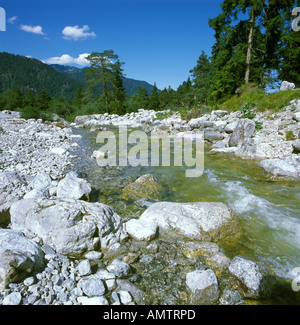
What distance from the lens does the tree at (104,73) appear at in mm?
27953

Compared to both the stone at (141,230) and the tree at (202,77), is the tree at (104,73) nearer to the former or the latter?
the tree at (202,77)

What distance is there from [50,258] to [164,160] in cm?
617

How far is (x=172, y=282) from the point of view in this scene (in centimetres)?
239

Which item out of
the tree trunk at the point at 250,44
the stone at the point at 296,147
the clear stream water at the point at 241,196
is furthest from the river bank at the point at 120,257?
the tree trunk at the point at 250,44

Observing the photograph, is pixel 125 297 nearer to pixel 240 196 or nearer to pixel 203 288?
pixel 203 288

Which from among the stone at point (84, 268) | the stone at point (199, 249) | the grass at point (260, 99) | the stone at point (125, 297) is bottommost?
the stone at point (125, 297)

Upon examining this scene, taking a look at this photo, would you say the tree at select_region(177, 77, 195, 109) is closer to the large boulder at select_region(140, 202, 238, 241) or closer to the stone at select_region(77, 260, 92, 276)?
the large boulder at select_region(140, 202, 238, 241)

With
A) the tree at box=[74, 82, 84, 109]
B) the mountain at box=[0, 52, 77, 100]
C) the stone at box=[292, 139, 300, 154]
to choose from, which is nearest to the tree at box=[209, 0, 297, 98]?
the stone at box=[292, 139, 300, 154]

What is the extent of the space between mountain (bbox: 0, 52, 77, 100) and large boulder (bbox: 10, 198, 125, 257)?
142425 mm

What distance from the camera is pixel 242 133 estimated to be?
945cm

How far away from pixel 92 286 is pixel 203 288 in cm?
132

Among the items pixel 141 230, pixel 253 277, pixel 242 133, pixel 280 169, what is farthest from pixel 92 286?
pixel 242 133

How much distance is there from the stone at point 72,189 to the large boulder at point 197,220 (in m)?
1.54

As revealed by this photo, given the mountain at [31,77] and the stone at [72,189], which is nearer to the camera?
the stone at [72,189]
